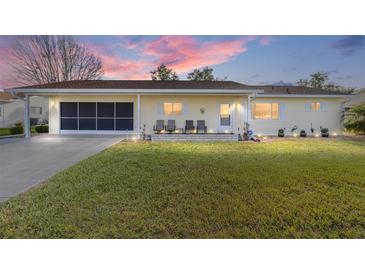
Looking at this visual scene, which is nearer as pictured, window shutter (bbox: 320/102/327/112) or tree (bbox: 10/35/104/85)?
window shutter (bbox: 320/102/327/112)

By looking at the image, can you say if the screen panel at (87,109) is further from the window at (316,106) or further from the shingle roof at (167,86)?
the window at (316,106)

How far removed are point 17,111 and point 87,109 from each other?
1214cm

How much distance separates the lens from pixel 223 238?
2.83 m

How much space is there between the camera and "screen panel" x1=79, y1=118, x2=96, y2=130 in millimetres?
14344

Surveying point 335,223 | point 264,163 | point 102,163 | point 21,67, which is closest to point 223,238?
point 335,223

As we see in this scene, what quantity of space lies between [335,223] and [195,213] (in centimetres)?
193

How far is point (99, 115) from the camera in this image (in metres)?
14.3

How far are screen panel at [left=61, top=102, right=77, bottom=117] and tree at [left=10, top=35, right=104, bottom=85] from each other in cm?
1342

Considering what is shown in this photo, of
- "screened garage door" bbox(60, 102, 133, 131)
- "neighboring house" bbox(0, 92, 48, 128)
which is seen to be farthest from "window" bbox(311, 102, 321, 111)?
"neighboring house" bbox(0, 92, 48, 128)

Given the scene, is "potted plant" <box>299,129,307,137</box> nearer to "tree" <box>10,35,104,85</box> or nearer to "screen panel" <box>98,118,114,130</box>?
"screen panel" <box>98,118,114,130</box>
